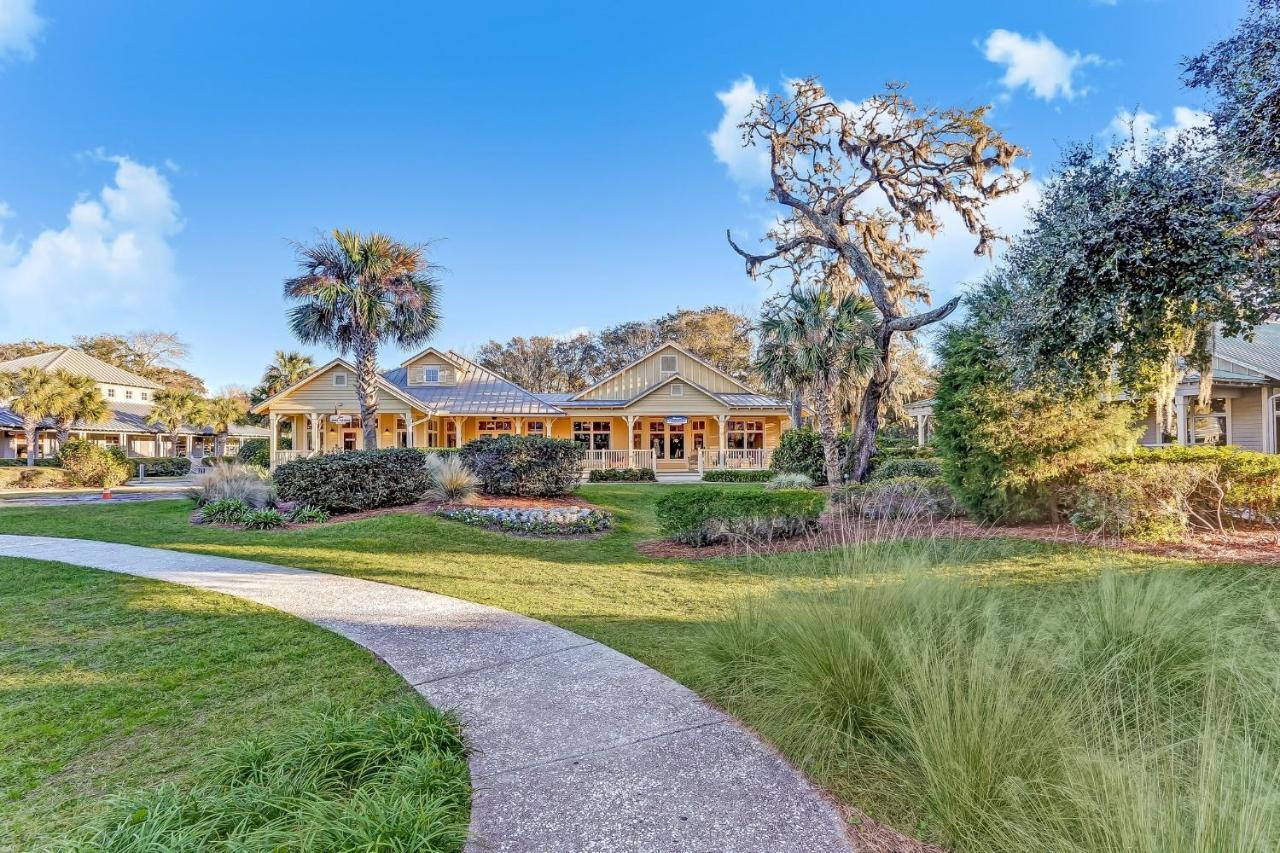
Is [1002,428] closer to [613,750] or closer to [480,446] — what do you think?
[613,750]

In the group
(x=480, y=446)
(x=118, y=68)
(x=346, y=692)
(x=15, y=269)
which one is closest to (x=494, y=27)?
Result: (x=480, y=446)

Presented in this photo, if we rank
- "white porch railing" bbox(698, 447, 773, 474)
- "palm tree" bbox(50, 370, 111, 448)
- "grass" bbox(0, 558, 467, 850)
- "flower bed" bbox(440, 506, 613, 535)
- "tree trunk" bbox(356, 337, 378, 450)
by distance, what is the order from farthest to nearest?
"palm tree" bbox(50, 370, 111, 448)
"white porch railing" bbox(698, 447, 773, 474)
"tree trunk" bbox(356, 337, 378, 450)
"flower bed" bbox(440, 506, 613, 535)
"grass" bbox(0, 558, 467, 850)

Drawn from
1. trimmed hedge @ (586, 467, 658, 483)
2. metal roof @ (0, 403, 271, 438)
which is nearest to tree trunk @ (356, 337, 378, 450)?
trimmed hedge @ (586, 467, 658, 483)

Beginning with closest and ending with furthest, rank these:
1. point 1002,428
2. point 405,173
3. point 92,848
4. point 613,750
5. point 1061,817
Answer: point 1061,817, point 92,848, point 613,750, point 1002,428, point 405,173

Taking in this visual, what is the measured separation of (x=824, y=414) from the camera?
16.2 m

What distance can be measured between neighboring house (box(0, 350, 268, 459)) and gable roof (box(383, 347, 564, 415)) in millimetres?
18777

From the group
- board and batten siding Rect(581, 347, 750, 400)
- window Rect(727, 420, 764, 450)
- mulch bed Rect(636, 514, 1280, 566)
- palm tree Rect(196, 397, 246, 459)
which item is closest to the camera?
mulch bed Rect(636, 514, 1280, 566)

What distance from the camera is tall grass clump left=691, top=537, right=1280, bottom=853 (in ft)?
6.02

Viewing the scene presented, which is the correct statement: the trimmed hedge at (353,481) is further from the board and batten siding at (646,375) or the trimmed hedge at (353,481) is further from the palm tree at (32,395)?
the palm tree at (32,395)

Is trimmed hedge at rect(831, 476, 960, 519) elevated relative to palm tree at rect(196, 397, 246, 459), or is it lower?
lower

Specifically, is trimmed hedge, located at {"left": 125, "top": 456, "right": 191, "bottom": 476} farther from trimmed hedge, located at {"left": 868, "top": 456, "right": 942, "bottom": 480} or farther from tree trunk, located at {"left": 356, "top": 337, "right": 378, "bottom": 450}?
trimmed hedge, located at {"left": 868, "top": 456, "right": 942, "bottom": 480}

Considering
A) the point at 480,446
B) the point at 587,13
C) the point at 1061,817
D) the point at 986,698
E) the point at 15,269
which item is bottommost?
the point at 1061,817

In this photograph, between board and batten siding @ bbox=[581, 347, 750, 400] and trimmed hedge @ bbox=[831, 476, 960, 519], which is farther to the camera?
board and batten siding @ bbox=[581, 347, 750, 400]

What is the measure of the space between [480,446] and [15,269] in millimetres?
30527
